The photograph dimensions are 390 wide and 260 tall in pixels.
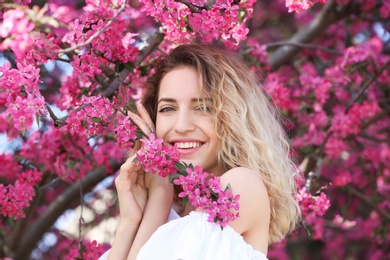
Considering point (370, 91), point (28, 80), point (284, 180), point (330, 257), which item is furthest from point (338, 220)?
point (28, 80)

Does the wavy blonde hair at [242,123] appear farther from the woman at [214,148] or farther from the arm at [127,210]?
the arm at [127,210]

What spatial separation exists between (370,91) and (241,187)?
9.12 feet

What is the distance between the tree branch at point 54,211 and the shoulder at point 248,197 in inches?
86.8

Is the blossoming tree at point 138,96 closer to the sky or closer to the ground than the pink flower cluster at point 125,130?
closer to the ground

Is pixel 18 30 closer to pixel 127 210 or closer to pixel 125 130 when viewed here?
pixel 125 130

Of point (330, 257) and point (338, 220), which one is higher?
point (338, 220)

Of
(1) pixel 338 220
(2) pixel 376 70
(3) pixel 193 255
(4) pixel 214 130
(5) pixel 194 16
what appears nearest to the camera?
(3) pixel 193 255

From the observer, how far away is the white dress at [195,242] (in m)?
2.20

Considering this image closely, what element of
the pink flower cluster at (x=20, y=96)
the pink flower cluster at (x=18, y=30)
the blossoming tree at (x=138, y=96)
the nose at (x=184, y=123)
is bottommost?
the blossoming tree at (x=138, y=96)

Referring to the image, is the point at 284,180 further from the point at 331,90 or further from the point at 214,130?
the point at 331,90

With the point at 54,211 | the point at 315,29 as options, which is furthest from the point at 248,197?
the point at 315,29

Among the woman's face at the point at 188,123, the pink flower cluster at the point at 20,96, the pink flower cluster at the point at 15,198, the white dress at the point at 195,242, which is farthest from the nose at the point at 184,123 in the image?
the pink flower cluster at the point at 15,198

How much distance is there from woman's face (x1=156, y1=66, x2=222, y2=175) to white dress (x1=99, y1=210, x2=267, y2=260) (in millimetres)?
341

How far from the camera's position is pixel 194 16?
111 inches
